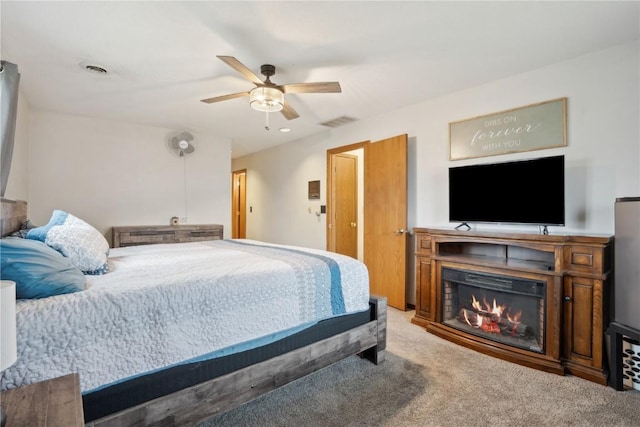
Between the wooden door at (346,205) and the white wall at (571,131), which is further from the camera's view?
the wooden door at (346,205)

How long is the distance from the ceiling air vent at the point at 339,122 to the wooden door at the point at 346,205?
0.52 metres

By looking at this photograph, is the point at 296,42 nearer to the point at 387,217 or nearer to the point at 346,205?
the point at 387,217

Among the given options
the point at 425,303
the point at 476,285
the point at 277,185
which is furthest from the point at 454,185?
the point at 277,185

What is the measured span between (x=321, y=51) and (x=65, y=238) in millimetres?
2088

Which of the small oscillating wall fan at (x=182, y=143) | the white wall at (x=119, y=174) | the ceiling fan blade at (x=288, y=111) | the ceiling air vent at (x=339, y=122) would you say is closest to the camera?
the ceiling fan blade at (x=288, y=111)

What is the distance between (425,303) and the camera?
10.1 feet

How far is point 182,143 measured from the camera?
4410mm

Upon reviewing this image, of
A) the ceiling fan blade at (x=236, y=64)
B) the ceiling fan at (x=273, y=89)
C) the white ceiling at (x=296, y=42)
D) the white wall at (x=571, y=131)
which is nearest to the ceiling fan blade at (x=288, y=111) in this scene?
the ceiling fan at (x=273, y=89)

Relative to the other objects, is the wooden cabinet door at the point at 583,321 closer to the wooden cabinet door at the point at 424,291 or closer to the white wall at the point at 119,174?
the wooden cabinet door at the point at 424,291

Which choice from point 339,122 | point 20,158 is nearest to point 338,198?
point 339,122

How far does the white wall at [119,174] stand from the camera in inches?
149

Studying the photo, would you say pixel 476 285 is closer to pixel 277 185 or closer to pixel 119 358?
pixel 119 358

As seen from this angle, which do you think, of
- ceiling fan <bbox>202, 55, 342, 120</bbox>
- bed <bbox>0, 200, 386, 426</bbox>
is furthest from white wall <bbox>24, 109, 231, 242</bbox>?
ceiling fan <bbox>202, 55, 342, 120</bbox>

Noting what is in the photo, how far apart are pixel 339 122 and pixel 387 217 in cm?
153
